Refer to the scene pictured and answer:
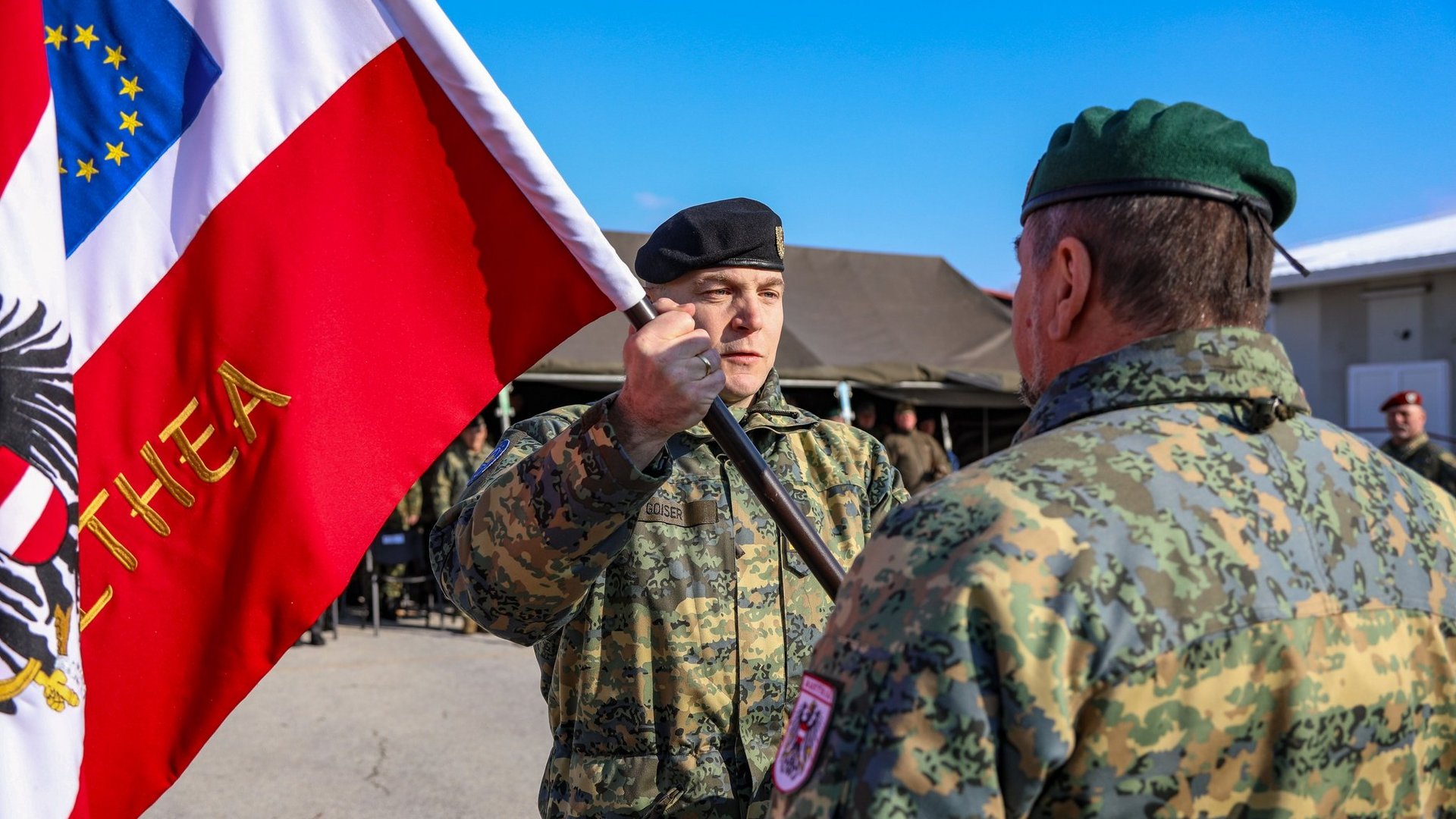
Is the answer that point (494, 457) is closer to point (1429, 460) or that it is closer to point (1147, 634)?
point (1147, 634)

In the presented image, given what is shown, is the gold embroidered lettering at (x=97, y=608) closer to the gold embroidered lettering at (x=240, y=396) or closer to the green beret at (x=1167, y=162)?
the gold embroidered lettering at (x=240, y=396)

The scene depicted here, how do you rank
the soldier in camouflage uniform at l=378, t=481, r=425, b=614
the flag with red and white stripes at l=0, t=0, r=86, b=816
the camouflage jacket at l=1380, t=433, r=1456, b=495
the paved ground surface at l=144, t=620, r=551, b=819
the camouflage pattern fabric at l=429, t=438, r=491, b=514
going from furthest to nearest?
the camouflage pattern fabric at l=429, t=438, r=491, b=514 < the soldier in camouflage uniform at l=378, t=481, r=425, b=614 < the camouflage jacket at l=1380, t=433, r=1456, b=495 < the paved ground surface at l=144, t=620, r=551, b=819 < the flag with red and white stripes at l=0, t=0, r=86, b=816

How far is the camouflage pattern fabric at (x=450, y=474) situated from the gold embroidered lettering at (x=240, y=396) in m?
9.41

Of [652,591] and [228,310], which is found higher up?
[228,310]

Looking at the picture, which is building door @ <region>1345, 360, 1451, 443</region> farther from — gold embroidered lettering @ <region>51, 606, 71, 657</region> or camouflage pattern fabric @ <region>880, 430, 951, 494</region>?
gold embroidered lettering @ <region>51, 606, 71, 657</region>

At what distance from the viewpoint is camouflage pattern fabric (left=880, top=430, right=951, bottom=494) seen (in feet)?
40.1

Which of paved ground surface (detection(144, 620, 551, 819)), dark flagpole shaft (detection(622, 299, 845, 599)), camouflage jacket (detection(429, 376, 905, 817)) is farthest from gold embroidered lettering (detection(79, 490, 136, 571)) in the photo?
paved ground surface (detection(144, 620, 551, 819))

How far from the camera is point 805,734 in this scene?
116 centimetres

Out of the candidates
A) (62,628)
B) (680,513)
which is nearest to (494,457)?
(680,513)

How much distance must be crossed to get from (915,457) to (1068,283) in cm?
1114

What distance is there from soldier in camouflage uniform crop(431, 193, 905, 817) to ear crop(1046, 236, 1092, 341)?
24.7 inches

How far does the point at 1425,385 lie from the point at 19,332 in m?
16.9

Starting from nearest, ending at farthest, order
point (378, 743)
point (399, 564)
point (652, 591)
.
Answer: point (652, 591)
point (378, 743)
point (399, 564)

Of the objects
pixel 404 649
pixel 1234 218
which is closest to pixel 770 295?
pixel 1234 218
